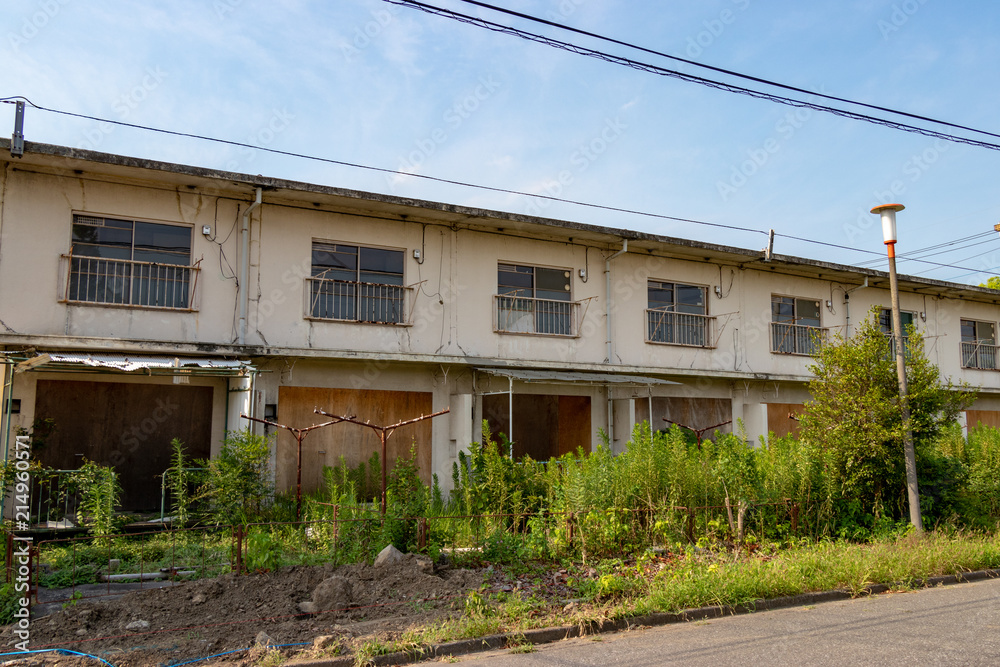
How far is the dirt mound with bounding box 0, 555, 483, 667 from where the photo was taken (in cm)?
608

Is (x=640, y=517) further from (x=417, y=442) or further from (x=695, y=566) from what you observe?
(x=417, y=442)

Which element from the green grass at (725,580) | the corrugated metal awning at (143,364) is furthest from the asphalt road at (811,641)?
the corrugated metal awning at (143,364)

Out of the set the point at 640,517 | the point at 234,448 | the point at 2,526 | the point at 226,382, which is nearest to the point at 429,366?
the point at 226,382

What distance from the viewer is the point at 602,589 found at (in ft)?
25.1

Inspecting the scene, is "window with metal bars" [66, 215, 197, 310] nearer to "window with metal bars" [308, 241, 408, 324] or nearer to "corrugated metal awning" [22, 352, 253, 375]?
"corrugated metal awning" [22, 352, 253, 375]

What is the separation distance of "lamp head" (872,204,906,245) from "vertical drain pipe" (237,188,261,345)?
1036 cm

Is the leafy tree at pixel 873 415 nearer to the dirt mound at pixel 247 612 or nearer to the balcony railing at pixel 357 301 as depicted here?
the dirt mound at pixel 247 612

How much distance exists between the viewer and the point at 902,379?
10805 mm

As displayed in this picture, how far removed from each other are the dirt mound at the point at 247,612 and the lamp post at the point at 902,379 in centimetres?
644

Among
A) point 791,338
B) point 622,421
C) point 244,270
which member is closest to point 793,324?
point 791,338

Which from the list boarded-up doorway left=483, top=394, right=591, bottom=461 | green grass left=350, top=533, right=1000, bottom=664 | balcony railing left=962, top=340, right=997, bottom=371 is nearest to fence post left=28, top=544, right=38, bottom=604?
green grass left=350, top=533, right=1000, bottom=664

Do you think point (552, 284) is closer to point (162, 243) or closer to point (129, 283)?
point (162, 243)

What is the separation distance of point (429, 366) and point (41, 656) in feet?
33.4

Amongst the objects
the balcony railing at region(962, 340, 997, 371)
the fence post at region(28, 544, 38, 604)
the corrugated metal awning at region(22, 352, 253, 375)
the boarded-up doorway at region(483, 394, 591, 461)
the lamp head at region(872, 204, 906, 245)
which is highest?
the lamp head at region(872, 204, 906, 245)
